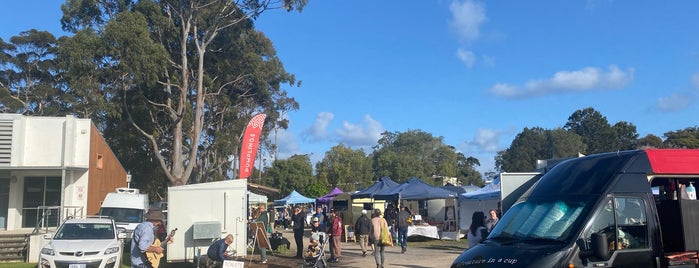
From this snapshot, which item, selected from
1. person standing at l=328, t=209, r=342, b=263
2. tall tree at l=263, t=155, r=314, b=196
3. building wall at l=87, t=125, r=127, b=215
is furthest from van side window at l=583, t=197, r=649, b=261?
tall tree at l=263, t=155, r=314, b=196

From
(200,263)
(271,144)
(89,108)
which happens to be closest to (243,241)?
(200,263)

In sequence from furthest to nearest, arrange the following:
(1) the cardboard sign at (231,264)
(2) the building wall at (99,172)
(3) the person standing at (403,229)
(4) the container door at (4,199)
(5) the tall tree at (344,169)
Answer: (5) the tall tree at (344,169)
(2) the building wall at (99,172)
(4) the container door at (4,199)
(3) the person standing at (403,229)
(1) the cardboard sign at (231,264)

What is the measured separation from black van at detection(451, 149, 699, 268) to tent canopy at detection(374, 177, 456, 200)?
63.4ft

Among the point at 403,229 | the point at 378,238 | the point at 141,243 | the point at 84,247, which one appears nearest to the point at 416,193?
the point at 403,229

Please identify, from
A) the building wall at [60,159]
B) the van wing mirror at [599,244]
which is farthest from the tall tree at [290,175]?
the van wing mirror at [599,244]

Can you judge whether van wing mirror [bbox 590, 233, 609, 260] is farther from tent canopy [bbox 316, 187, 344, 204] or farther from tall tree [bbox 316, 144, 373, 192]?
tall tree [bbox 316, 144, 373, 192]

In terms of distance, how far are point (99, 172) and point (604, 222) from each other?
2523 cm

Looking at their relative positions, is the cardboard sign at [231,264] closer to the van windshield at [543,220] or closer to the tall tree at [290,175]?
the van windshield at [543,220]

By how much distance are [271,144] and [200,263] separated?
57.3m

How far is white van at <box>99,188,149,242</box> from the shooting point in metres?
21.9

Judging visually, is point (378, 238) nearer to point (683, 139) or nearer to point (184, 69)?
point (184, 69)

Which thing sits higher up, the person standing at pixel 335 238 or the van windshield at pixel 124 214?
the van windshield at pixel 124 214

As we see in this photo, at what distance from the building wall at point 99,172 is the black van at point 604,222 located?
21.9m

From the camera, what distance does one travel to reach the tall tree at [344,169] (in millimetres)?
75188
